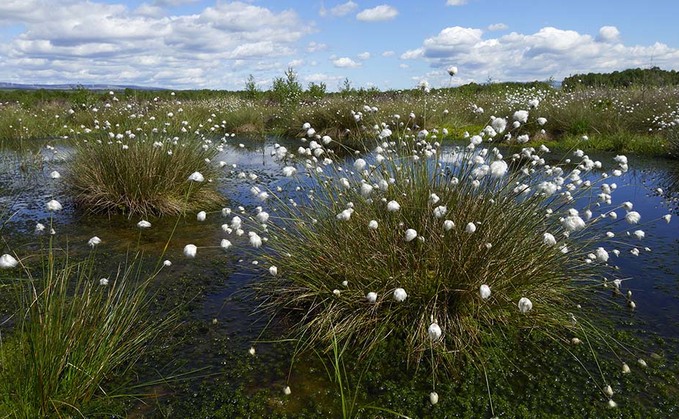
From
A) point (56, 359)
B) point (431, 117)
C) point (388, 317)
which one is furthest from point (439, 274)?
point (431, 117)

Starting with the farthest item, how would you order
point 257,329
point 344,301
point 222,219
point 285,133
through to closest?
point 285,133
point 222,219
point 257,329
point 344,301

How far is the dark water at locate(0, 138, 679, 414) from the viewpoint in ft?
11.7

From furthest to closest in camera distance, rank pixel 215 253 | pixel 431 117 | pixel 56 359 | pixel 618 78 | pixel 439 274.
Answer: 1. pixel 618 78
2. pixel 431 117
3. pixel 215 253
4. pixel 439 274
5. pixel 56 359

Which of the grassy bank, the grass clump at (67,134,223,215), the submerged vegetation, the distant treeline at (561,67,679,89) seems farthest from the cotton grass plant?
the distant treeline at (561,67,679,89)

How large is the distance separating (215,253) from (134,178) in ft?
7.27

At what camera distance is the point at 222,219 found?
6684 mm

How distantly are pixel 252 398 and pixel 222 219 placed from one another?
4150 mm

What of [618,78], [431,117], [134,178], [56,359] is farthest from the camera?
[618,78]

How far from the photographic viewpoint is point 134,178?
21.7ft

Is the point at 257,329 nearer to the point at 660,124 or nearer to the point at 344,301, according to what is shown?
the point at 344,301

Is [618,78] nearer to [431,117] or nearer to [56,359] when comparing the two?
[431,117]

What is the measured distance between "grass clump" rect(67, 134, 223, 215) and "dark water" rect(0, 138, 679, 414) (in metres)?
0.23

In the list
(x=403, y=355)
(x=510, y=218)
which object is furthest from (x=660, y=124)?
(x=403, y=355)

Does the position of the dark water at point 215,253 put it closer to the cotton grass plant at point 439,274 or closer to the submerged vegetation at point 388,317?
the submerged vegetation at point 388,317
